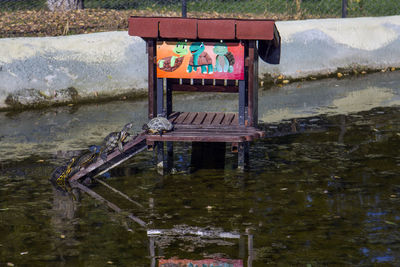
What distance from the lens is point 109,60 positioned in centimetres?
1284

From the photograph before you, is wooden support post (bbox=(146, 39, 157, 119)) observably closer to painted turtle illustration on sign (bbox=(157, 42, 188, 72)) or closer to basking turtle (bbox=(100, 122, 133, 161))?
painted turtle illustration on sign (bbox=(157, 42, 188, 72))

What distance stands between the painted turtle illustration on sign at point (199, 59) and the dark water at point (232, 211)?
1.19 m

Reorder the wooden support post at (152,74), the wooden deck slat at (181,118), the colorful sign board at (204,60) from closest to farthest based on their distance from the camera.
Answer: the colorful sign board at (204,60)
the wooden support post at (152,74)
the wooden deck slat at (181,118)

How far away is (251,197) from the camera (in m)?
7.76

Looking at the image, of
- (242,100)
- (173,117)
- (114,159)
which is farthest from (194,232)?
(173,117)

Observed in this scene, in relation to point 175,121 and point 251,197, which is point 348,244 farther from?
point 175,121

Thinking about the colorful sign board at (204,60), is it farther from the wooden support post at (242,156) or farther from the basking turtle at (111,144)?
the basking turtle at (111,144)

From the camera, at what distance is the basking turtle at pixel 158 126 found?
8.24 metres

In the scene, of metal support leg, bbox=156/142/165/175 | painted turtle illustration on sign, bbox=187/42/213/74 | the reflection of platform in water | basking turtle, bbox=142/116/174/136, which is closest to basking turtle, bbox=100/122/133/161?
basking turtle, bbox=142/116/174/136

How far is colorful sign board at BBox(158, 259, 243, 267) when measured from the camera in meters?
6.02

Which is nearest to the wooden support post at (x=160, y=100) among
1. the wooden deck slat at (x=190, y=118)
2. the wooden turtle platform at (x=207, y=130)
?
the wooden turtle platform at (x=207, y=130)

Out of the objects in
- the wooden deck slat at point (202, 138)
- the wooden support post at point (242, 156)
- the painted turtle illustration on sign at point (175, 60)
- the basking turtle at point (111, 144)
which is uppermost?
the painted turtle illustration on sign at point (175, 60)

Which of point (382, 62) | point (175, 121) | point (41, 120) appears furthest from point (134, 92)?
point (382, 62)

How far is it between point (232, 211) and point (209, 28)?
2.06 meters
